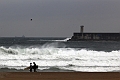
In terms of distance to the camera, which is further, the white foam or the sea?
the white foam

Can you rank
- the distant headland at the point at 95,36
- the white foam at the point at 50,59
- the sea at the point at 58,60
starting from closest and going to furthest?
1. the sea at the point at 58,60
2. the white foam at the point at 50,59
3. the distant headland at the point at 95,36

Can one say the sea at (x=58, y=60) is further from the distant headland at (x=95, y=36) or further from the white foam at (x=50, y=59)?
the distant headland at (x=95, y=36)

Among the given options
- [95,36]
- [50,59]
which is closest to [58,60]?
[50,59]

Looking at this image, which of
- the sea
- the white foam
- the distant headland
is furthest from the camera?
the distant headland

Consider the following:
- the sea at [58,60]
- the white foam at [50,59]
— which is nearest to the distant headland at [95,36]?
the sea at [58,60]

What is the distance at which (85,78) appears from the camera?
11.7m

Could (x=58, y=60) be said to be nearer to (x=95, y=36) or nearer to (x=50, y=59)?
(x=50, y=59)

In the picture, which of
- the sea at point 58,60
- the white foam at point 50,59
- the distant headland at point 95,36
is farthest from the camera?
the distant headland at point 95,36

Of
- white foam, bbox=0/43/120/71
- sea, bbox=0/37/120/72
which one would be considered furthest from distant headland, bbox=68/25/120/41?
white foam, bbox=0/43/120/71

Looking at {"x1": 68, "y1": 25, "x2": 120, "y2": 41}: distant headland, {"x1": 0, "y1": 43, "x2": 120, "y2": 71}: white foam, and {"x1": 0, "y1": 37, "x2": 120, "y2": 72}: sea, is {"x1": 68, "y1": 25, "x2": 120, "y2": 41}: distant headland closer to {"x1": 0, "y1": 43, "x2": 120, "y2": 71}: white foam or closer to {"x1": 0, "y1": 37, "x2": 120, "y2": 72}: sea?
{"x1": 0, "y1": 37, "x2": 120, "y2": 72}: sea

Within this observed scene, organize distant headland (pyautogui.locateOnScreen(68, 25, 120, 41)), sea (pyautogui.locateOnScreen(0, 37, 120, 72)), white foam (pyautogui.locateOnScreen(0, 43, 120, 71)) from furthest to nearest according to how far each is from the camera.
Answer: distant headland (pyautogui.locateOnScreen(68, 25, 120, 41)) < white foam (pyautogui.locateOnScreen(0, 43, 120, 71)) < sea (pyautogui.locateOnScreen(0, 37, 120, 72))

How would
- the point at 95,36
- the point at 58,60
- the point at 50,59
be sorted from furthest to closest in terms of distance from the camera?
the point at 95,36 < the point at 50,59 < the point at 58,60

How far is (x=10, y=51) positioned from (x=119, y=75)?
22.3 metres

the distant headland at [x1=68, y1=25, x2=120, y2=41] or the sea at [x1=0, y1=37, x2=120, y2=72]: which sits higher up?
the distant headland at [x1=68, y1=25, x2=120, y2=41]
